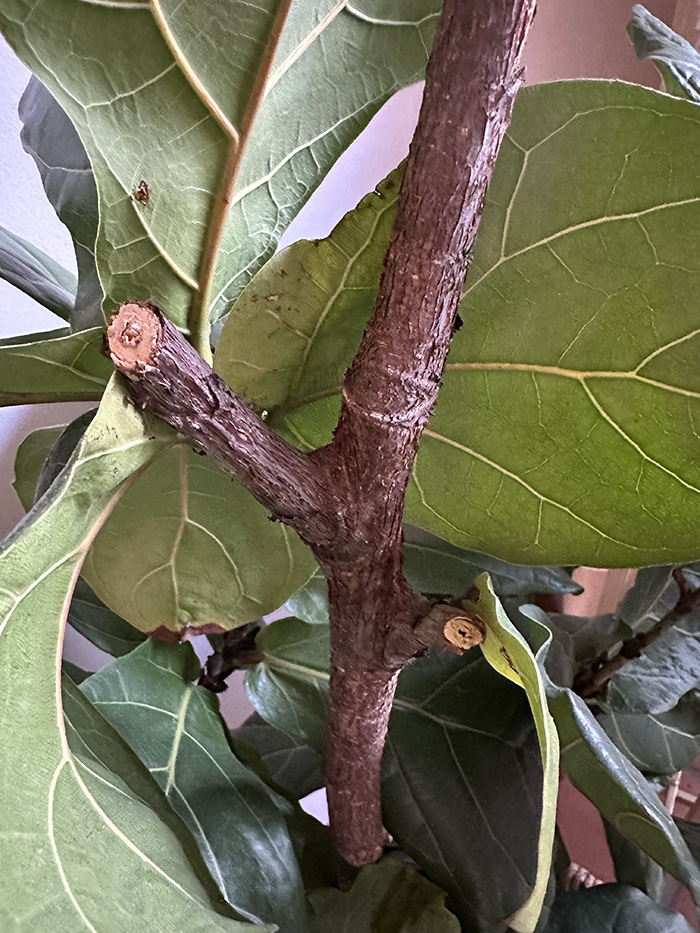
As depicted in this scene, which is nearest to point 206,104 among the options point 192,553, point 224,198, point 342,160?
point 224,198

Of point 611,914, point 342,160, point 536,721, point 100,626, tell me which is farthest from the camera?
point 342,160

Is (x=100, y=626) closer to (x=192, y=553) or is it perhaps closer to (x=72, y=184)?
(x=192, y=553)

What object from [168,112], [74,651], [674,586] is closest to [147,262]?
[168,112]

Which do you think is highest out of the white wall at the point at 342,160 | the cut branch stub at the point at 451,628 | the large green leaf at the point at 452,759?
the white wall at the point at 342,160

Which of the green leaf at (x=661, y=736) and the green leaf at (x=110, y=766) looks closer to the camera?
the green leaf at (x=110, y=766)

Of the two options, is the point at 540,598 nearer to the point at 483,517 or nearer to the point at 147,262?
the point at 483,517

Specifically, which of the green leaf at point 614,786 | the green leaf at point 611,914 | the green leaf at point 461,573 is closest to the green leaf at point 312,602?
the green leaf at point 461,573

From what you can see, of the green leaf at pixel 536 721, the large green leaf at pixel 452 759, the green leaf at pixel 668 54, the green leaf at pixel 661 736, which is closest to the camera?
the green leaf at pixel 536 721

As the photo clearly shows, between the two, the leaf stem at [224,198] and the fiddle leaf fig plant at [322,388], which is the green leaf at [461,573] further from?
the leaf stem at [224,198]
